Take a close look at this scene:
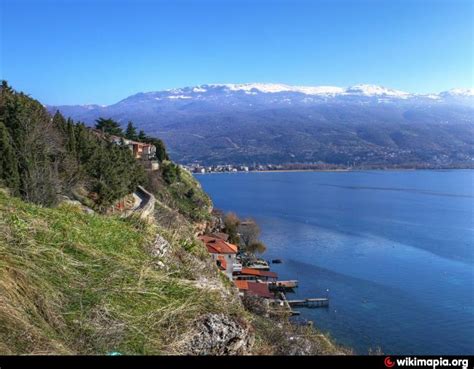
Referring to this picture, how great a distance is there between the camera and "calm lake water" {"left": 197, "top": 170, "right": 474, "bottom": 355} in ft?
62.3

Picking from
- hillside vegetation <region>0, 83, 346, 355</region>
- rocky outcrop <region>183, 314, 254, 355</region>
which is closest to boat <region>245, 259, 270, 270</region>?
hillside vegetation <region>0, 83, 346, 355</region>

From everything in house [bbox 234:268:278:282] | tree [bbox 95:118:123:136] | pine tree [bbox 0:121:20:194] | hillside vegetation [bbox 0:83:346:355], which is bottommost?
house [bbox 234:268:278:282]

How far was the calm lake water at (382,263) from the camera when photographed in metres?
19.0

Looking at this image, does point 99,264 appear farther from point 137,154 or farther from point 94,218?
point 137,154

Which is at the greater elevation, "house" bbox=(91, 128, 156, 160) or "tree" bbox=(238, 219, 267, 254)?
"house" bbox=(91, 128, 156, 160)

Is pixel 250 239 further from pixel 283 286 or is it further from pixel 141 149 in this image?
pixel 141 149

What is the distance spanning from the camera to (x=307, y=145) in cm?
15662

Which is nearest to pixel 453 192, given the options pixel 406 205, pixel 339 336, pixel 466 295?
pixel 406 205

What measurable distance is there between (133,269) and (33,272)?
0.76m

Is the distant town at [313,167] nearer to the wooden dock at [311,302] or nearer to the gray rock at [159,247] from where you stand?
the wooden dock at [311,302]

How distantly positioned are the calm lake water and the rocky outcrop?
1468cm

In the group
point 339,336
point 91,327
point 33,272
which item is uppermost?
point 33,272

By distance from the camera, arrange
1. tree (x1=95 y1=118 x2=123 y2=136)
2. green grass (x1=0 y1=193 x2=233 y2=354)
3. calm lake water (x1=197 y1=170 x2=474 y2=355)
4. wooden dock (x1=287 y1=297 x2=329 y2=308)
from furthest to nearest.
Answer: tree (x1=95 y1=118 x2=123 y2=136) → wooden dock (x1=287 y1=297 x2=329 y2=308) → calm lake water (x1=197 y1=170 x2=474 y2=355) → green grass (x1=0 y1=193 x2=233 y2=354)

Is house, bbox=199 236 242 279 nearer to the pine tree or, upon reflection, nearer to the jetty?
the jetty
